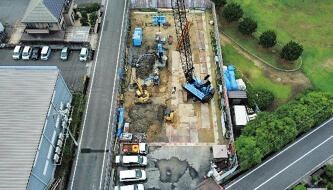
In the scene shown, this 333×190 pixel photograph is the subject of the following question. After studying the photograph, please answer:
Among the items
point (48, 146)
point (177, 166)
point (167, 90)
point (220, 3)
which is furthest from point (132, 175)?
point (220, 3)

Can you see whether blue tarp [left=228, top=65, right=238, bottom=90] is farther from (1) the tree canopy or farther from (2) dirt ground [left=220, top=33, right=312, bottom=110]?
(1) the tree canopy

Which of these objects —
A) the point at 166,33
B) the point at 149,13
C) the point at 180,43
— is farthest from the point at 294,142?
the point at 149,13

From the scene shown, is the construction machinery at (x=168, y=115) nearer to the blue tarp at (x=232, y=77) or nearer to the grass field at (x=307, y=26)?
the blue tarp at (x=232, y=77)

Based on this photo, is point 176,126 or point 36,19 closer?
point 176,126

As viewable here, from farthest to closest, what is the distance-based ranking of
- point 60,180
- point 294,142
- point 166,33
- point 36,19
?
1. point 166,33
2. point 36,19
3. point 294,142
4. point 60,180

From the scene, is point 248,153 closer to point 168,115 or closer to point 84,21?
point 168,115

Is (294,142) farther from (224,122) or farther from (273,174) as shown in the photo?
(224,122)

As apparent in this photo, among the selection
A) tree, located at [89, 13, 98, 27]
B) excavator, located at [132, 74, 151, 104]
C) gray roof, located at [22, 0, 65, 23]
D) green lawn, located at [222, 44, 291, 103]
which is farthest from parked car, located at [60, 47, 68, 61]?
green lawn, located at [222, 44, 291, 103]
